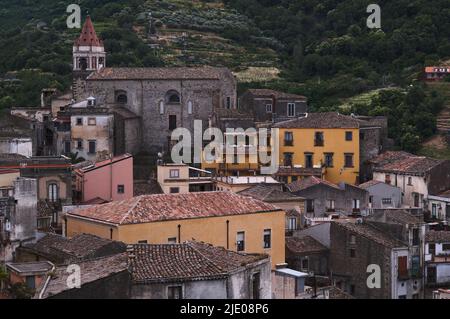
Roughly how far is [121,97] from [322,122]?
12023 millimetres

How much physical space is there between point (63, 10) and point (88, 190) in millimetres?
57797

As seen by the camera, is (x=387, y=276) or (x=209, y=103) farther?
(x=209, y=103)

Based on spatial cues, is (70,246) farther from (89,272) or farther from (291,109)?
(291,109)

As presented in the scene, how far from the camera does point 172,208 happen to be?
31.9 meters

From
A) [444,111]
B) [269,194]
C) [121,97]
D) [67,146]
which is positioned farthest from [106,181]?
[444,111]

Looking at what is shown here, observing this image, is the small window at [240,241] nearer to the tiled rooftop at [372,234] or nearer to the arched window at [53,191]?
the tiled rooftop at [372,234]

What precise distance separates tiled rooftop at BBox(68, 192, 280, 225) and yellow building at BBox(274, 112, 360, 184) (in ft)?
48.7

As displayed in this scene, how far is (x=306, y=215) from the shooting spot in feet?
137

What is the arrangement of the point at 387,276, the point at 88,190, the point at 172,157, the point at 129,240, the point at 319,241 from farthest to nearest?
1. the point at 172,157
2. the point at 88,190
3. the point at 319,241
4. the point at 387,276
5. the point at 129,240

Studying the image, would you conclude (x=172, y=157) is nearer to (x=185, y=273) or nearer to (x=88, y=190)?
(x=88, y=190)

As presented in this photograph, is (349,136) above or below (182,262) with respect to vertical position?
above

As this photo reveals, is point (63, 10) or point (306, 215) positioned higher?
point (63, 10)
